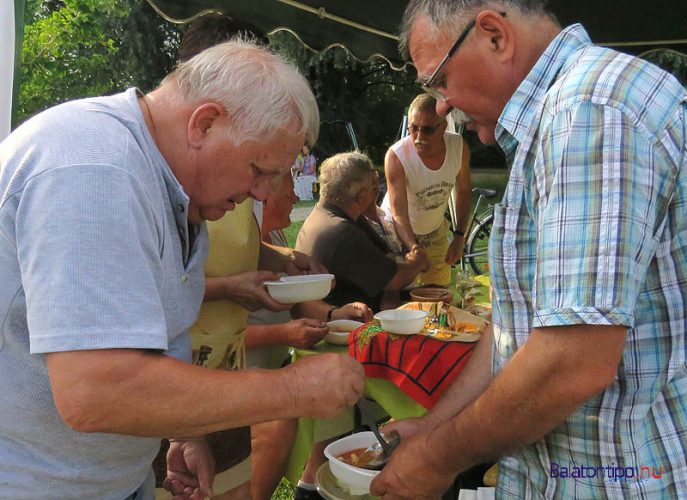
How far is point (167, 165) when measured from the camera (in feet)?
4.14

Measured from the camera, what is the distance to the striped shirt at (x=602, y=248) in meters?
0.97

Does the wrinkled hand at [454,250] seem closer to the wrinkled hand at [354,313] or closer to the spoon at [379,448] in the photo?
the wrinkled hand at [354,313]

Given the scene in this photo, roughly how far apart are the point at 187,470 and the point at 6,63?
1575mm

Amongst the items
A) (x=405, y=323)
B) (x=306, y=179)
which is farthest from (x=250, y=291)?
(x=306, y=179)

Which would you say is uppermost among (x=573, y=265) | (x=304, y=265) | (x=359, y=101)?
(x=573, y=265)

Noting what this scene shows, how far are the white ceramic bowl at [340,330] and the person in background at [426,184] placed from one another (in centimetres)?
199

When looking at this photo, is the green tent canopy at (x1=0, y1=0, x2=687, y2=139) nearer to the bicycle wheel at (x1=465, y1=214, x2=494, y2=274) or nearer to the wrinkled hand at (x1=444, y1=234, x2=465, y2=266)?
the wrinkled hand at (x1=444, y1=234, x2=465, y2=266)

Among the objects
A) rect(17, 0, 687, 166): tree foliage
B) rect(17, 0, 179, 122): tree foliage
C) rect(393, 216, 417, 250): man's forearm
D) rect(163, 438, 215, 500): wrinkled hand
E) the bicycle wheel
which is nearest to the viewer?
rect(163, 438, 215, 500): wrinkled hand

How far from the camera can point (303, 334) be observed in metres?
2.82

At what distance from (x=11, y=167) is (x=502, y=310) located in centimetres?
91

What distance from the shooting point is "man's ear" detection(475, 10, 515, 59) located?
127cm

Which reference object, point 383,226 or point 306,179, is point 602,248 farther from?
point 306,179

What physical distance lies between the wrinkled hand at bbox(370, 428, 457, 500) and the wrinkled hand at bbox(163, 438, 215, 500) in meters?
0.80

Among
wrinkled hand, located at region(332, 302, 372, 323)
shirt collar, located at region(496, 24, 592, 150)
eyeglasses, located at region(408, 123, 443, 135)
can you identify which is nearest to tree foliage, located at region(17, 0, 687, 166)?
eyeglasses, located at region(408, 123, 443, 135)
